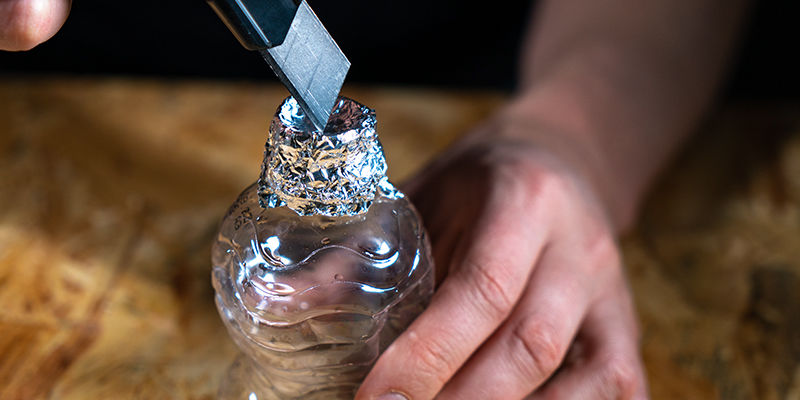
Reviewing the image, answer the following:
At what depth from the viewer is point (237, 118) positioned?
101 centimetres

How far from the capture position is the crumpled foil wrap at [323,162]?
1.49 feet

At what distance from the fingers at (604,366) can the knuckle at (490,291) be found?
0.27ft

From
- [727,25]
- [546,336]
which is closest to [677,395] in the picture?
[546,336]

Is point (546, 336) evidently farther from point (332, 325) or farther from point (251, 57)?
point (251, 57)

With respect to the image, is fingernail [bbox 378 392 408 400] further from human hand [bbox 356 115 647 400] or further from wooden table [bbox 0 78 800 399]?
wooden table [bbox 0 78 800 399]

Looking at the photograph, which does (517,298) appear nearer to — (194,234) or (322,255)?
(322,255)

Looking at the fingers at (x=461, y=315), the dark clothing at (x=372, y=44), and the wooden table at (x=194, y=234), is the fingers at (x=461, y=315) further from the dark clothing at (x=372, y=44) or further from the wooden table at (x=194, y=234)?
the dark clothing at (x=372, y=44)

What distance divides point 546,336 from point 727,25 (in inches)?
25.7

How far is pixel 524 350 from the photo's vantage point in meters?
0.54

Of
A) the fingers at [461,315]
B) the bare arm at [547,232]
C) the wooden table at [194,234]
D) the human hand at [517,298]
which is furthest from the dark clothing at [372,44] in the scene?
the fingers at [461,315]

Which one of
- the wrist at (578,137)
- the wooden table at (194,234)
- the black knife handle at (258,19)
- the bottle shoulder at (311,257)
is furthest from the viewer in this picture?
the wrist at (578,137)

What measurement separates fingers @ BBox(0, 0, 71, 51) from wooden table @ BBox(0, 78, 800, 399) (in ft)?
1.02

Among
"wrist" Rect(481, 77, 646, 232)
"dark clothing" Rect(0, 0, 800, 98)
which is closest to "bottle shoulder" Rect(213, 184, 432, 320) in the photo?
"wrist" Rect(481, 77, 646, 232)

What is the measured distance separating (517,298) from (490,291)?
0.03 m
